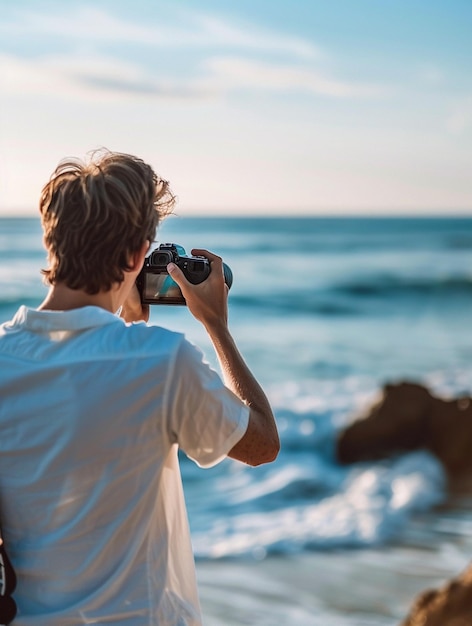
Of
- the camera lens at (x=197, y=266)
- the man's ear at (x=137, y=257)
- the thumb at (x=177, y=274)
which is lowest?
the thumb at (x=177, y=274)

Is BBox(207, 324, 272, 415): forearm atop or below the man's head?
below

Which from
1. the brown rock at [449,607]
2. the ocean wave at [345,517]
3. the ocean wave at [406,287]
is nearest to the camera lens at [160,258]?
the brown rock at [449,607]

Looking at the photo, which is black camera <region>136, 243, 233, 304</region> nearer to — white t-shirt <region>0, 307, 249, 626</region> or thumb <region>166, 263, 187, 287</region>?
thumb <region>166, 263, 187, 287</region>

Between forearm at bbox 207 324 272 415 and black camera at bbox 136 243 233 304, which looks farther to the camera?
black camera at bbox 136 243 233 304

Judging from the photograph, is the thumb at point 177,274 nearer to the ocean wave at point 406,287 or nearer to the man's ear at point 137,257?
the man's ear at point 137,257

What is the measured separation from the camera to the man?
1327mm

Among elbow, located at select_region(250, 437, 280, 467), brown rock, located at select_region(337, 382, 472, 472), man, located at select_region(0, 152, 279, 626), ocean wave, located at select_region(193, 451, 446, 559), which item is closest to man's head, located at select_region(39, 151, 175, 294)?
man, located at select_region(0, 152, 279, 626)

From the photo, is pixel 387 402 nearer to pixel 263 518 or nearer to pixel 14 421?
pixel 263 518

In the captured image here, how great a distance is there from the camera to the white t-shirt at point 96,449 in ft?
4.35

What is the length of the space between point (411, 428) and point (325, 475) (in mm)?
785

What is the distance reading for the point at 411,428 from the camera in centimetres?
796

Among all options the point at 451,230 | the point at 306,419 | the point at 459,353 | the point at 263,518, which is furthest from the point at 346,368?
the point at 451,230

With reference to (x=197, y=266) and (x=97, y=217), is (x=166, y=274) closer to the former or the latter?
(x=197, y=266)

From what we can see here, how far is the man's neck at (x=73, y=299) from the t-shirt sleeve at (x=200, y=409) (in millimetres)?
151
